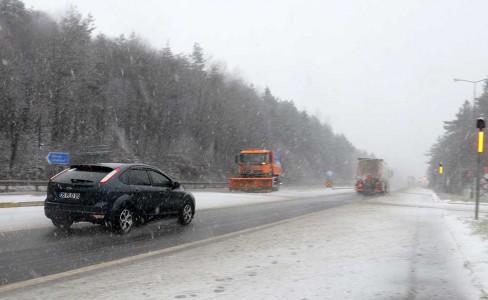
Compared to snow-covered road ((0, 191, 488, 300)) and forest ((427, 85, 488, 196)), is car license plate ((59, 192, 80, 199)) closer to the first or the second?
snow-covered road ((0, 191, 488, 300))

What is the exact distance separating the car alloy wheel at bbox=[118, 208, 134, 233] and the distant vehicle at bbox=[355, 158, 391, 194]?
99.1 ft

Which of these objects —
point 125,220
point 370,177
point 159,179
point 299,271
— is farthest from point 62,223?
point 370,177

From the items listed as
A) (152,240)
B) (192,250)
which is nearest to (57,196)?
(152,240)

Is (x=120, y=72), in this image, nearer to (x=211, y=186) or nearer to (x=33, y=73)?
(x=33, y=73)

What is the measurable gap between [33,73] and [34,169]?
10677 millimetres

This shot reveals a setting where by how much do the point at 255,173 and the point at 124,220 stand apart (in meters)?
23.0

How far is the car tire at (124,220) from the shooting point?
9.00 m

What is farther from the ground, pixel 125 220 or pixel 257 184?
pixel 257 184

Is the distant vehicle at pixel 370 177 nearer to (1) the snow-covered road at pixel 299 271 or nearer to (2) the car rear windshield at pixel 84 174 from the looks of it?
(1) the snow-covered road at pixel 299 271

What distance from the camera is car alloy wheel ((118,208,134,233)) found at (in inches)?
359

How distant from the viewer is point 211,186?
143 feet

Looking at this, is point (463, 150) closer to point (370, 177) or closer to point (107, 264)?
point (370, 177)

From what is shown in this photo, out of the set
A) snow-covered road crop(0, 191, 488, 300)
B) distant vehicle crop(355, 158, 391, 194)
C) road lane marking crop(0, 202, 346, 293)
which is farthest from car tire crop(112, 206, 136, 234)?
distant vehicle crop(355, 158, 391, 194)

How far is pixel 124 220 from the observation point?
9.22 meters
